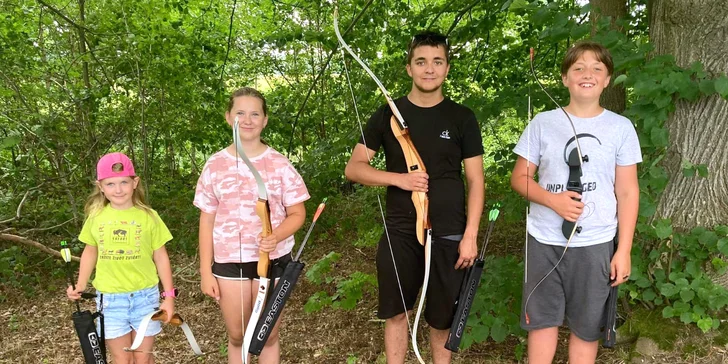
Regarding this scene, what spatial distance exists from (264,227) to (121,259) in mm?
701

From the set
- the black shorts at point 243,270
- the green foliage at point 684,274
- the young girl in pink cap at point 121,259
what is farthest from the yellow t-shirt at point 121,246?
the green foliage at point 684,274

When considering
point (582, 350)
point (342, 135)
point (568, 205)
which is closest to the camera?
point (568, 205)

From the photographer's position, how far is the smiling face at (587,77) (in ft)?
7.10

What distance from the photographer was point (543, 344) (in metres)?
2.38

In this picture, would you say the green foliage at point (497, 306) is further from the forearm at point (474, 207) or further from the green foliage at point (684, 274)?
the forearm at point (474, 207)

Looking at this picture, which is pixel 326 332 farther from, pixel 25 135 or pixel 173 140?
pixel 25 135

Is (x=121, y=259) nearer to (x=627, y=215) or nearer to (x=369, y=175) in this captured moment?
(x=369, y=175)

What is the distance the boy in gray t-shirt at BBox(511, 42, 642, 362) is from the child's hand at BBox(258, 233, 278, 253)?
41.8 inches

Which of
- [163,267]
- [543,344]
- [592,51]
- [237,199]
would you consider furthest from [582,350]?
[163,267]

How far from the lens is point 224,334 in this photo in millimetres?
3846

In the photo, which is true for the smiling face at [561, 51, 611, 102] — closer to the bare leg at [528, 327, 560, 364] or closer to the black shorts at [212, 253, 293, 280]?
the bare leg at [528, 327, 560, 364]

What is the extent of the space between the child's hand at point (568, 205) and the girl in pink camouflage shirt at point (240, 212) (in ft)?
3.49

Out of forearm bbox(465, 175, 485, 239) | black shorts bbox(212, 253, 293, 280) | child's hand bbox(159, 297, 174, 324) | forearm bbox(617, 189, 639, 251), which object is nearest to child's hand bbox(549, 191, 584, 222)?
→ forearm bbox(617, 189, 639, 251)

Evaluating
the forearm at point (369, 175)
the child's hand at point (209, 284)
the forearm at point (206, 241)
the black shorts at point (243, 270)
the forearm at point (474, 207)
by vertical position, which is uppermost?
the forearm at point (369, 175)
